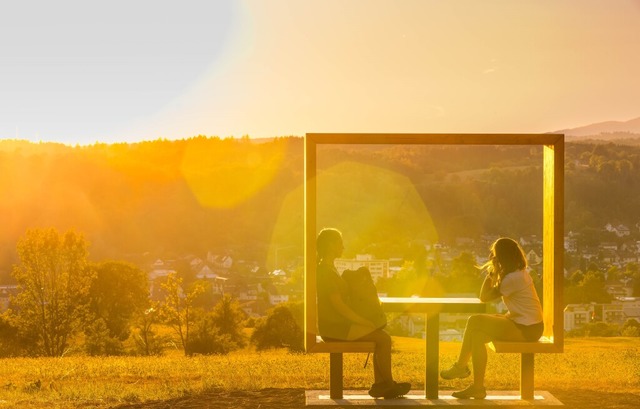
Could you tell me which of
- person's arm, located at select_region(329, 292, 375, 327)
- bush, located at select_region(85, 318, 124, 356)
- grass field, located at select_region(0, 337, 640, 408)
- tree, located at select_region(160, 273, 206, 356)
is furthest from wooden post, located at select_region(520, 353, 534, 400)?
bush, located at select_region(85, 318, 124, 356)

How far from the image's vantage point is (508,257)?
8383 mm

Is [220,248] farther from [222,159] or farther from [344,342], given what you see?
[344,342]

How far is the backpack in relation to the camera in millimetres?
8352

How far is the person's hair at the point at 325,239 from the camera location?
27.7ft

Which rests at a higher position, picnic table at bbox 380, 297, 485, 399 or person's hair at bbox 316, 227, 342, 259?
person's hair at bbox 316, 227, 342, 259

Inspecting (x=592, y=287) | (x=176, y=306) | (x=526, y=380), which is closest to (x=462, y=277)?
(x=526, y=380)

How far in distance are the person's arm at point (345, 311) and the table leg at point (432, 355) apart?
74 cm

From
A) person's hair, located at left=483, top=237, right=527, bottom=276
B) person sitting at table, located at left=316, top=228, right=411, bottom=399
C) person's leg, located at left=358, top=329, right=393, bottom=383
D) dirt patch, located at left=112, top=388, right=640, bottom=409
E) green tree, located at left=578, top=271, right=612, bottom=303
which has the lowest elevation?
green tree, located at left=578, top=271, right=612, bottom=303

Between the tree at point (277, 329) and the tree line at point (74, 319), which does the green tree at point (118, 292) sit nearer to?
the tree line at point (74, 319)

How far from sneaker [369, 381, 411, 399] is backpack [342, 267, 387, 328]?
669 mm

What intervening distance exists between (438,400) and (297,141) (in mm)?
50855

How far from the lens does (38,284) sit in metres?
38.9

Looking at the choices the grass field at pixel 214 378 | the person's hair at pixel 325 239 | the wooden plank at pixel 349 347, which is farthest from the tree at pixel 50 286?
the wooden plank at pixel 349 347

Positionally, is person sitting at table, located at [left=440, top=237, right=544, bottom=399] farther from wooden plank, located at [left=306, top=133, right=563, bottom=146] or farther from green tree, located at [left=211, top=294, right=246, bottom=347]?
green tree, located at [left=211, top=294, right=246, bottom=347]
